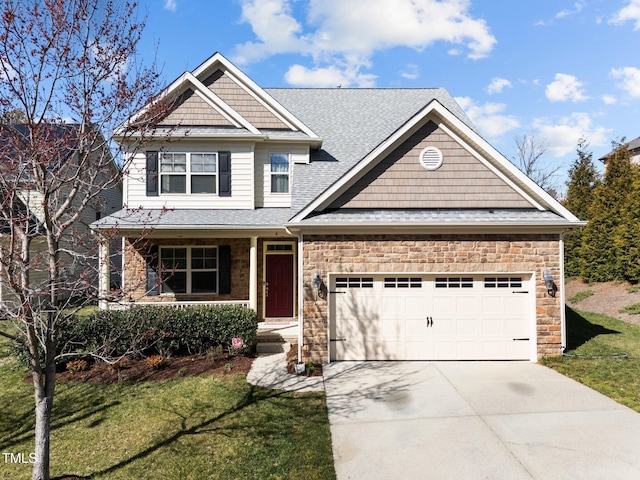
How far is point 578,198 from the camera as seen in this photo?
2241 centimetres

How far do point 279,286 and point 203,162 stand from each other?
465 centimetres

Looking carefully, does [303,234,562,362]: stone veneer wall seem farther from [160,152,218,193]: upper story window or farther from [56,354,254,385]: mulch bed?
[160,152,218,193]: upper story window

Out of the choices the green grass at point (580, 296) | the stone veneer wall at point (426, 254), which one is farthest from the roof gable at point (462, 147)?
the green grass at point (580, 296)

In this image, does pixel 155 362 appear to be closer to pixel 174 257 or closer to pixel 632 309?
pixel 174 257

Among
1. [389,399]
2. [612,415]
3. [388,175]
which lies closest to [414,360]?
[389,399]

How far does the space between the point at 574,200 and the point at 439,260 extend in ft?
59.9

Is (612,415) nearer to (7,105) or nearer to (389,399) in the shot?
(389,399)

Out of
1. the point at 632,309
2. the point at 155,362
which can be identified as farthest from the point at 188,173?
the point at 632,309

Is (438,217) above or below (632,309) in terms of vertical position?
above

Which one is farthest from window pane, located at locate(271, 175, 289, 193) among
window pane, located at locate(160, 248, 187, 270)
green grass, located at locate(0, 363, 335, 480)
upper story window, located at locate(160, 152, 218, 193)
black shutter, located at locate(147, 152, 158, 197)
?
green grass, located at locate(0, 363, 335, 480)

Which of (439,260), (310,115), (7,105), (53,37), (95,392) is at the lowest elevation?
(95,392)

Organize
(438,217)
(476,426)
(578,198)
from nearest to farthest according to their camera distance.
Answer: (476,426) < (438,217) < (578,198)

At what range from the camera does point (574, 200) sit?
2262 centimetres

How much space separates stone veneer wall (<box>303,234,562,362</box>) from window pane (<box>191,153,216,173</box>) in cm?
502
